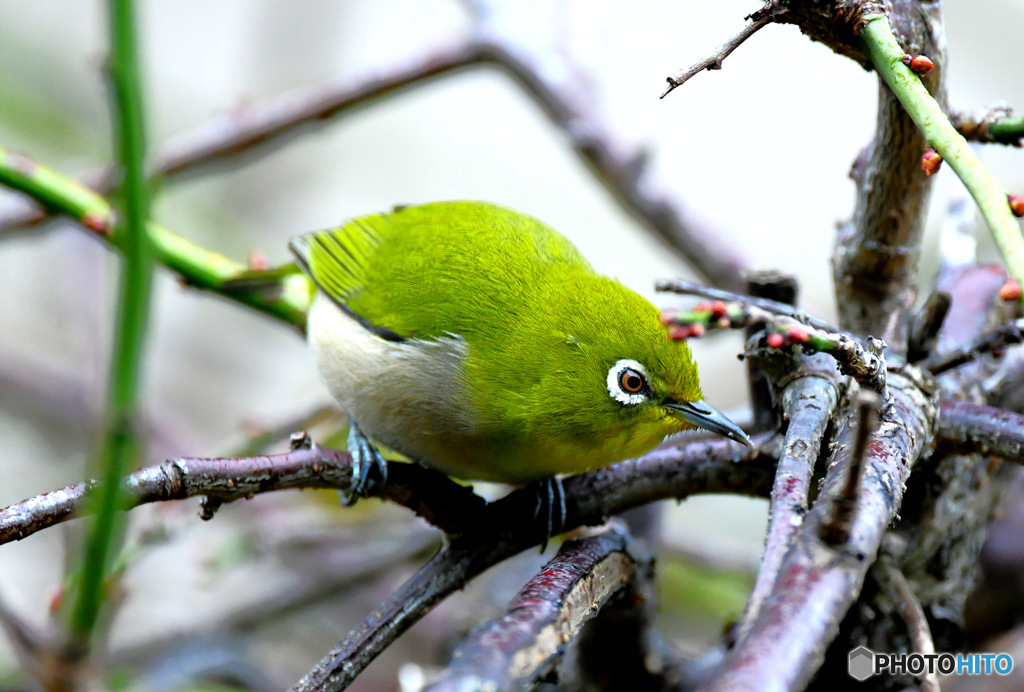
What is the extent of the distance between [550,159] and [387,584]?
5670 millimetres

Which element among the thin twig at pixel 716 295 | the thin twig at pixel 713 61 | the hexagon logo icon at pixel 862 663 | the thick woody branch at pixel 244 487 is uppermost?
the thin twig at pixel 713 61

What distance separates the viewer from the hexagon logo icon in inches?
91.2

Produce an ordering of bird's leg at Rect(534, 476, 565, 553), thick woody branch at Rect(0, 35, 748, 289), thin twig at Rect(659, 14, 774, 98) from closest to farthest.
Answer: thin twig at Rect(659, 14, 774, 98) < bird's leg at Rect(534, 476, 565, 553) < thick woody branch at Rect(0, 35, 748, 289)

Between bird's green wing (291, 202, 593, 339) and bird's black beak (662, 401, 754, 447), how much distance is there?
1.80 feet

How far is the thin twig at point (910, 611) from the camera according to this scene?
150 centimetres

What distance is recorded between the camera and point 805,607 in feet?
3.76

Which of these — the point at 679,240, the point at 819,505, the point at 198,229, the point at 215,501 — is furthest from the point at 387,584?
the point at 198,229

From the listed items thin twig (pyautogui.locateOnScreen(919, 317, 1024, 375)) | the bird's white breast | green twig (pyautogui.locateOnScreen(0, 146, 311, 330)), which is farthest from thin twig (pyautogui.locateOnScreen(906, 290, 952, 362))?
green twig (pyautogui.locateOnScreen(0, 146, 311, 330))

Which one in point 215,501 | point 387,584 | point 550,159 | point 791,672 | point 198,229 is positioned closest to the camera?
point 791,672

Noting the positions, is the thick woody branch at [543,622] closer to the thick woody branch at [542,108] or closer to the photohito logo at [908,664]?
the photohito logo at [908,664]

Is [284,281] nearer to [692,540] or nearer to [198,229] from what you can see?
[692,540]

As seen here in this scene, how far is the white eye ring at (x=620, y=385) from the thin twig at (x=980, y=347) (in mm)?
765

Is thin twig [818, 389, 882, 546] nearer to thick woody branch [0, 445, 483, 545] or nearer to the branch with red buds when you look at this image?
the branch with red buds

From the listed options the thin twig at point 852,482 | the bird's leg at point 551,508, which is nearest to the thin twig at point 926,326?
→ the bird's leg at point 551,508
